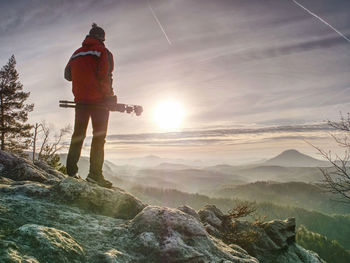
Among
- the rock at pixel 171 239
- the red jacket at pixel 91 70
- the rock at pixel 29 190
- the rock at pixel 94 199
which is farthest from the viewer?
the red jacket at pixel 91 70

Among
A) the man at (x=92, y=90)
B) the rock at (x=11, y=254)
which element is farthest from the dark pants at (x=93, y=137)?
the rock at (x=11, y=254)

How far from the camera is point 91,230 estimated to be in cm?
468

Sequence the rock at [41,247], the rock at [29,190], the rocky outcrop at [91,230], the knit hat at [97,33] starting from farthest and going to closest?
the knit hat at [97,33]
the rock at [29,190]
the rocky outcrop at [91,230]
the rock at [41,247]

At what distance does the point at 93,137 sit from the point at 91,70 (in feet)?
6.08

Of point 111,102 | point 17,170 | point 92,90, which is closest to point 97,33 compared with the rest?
point 92,90

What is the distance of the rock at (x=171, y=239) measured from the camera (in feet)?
14.4

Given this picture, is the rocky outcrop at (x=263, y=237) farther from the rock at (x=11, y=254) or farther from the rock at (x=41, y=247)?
the rock at (x=11, y=254)

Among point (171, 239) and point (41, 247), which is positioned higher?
point (41, 247)

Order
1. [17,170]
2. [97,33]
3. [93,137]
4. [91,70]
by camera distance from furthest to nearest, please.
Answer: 1. [17,170]
2. [93,137]
3. [97,33]
4. [91,70]

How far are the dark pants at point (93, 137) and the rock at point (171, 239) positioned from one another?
275cm

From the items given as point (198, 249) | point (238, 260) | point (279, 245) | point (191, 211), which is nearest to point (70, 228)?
point (198, 249)

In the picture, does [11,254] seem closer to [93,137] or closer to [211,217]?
[93,137]

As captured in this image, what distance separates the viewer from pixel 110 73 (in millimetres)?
7219

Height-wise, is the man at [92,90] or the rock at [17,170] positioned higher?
the man at [92,90]
